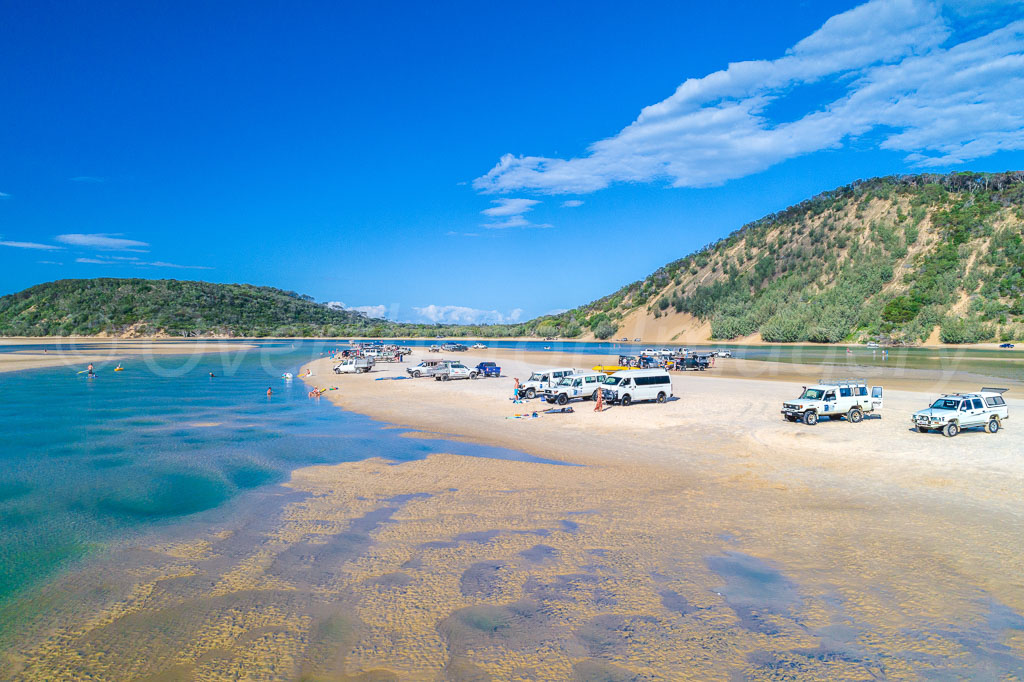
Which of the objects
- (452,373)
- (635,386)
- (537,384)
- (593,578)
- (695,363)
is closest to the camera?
(593,578)

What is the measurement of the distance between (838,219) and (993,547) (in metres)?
170

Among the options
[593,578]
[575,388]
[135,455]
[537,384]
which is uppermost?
[537,384]

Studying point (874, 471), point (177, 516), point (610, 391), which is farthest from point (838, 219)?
point (177, 516)

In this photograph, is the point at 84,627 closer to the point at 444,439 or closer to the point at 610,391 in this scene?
the point at 444,439

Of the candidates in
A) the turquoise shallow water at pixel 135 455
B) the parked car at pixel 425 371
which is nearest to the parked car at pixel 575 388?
the turquoise shallow water at pixel 135 455

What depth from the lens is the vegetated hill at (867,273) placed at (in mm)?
114750

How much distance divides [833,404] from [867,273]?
421 ft

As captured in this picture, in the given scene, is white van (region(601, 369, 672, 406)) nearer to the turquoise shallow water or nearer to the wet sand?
the turquoise shallow water

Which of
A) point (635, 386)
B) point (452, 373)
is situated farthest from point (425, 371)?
point (635, 386)

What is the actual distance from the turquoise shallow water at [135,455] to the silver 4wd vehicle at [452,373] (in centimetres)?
1280

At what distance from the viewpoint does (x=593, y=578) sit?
11719mm

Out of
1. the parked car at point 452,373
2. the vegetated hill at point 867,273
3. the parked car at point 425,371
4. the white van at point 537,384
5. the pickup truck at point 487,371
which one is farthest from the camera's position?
the vegetated hill at point 867,273

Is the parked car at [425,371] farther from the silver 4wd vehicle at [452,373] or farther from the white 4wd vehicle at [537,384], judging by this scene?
the white 4wd vehicle at [537,384]

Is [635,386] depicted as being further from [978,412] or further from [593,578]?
[593,578]
